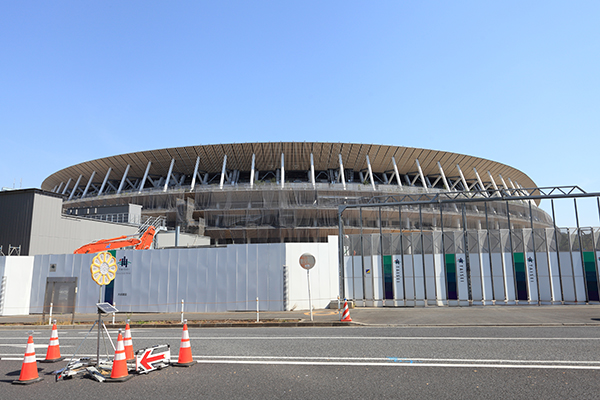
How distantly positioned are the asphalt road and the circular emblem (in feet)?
21.7

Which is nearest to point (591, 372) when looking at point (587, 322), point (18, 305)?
point (587, 322)

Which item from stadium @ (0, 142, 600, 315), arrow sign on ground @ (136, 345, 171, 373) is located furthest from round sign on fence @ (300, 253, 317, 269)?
arrow sign on ground @ (136, 345, 171, 373)

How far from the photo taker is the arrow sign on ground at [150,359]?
24.6 feet

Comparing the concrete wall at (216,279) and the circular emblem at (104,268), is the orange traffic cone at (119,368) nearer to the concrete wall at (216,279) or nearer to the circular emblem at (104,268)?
the circular emblem at (104,268)

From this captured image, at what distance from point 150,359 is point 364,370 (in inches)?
153

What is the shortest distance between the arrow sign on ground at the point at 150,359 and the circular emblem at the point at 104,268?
1097 cm

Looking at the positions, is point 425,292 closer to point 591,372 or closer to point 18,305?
point 591,372

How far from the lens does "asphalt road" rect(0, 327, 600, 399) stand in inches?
240

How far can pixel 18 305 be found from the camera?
24.8m

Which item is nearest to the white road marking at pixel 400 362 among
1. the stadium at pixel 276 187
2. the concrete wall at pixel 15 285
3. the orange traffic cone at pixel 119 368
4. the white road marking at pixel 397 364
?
the white road marking at pixel 397 364

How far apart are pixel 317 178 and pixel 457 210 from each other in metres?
18.6

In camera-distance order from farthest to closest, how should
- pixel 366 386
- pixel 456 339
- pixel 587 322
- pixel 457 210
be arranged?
1. pixel 457 210
2. pixel 587 322
3. pixel 456 339
4. pixel 366 386

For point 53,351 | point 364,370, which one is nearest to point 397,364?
point 364,370

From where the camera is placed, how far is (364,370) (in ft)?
24.2
